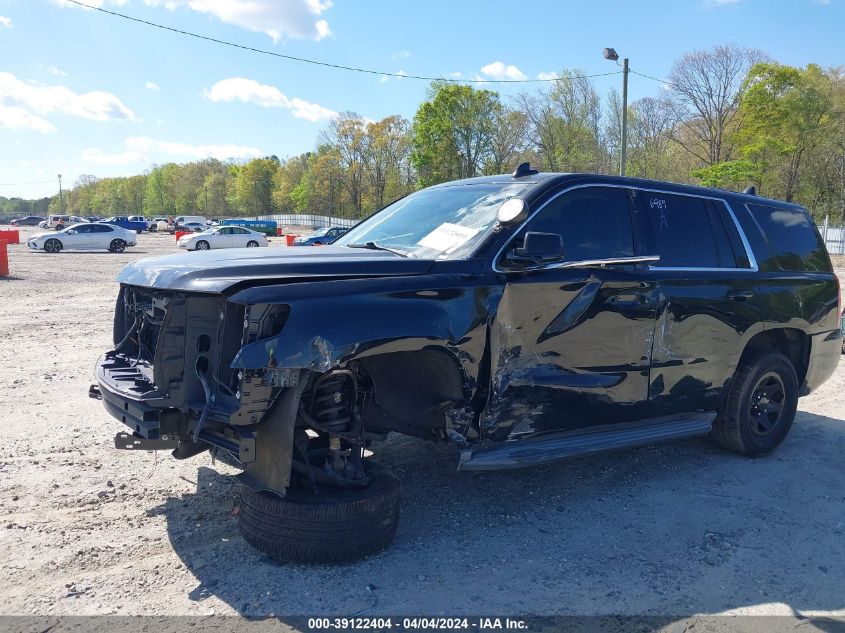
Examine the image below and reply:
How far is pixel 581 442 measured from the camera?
4176 millimetres

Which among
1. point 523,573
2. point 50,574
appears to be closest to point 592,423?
point 523,573

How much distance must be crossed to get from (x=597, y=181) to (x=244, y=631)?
3382 millimetres

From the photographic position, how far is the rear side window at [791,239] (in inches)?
220

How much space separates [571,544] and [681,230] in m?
2.45

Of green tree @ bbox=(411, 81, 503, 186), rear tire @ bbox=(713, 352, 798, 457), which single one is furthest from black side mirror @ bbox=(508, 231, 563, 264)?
green tree @ bbox=(411, 81, 503, 186)

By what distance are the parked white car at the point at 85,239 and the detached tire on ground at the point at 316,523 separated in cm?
3379

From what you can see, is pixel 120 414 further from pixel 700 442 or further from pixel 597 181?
pixel 700 442

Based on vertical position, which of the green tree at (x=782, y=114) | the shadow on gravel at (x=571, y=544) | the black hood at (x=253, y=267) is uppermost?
the green tree at (x=782, y=114)

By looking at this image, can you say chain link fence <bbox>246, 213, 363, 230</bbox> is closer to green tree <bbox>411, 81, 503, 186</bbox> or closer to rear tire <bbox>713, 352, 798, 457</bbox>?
green tree <bbox>411, 81, 503, 186</bbox>

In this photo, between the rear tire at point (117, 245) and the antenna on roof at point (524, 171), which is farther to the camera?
the rear tire at point (117, 245)

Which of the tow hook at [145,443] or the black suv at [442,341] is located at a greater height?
the black suv at [442,341]

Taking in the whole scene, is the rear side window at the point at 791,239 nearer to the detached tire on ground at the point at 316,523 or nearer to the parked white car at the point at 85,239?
the detached tire on ground at the point at 316,523

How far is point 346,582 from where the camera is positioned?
339 cm

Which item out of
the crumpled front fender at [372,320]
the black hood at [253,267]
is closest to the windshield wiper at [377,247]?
the black hood at [253,267]
